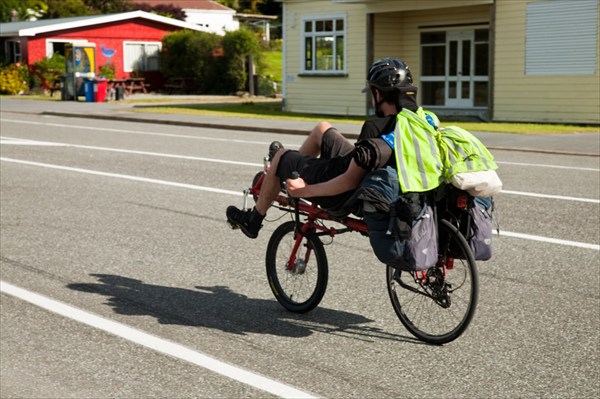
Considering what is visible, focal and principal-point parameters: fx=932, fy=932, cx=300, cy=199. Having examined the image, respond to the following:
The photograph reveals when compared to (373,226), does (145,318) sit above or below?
below

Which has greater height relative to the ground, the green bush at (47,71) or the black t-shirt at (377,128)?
the green bush at (47,71)

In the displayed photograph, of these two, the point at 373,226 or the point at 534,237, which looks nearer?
the point at 373,226

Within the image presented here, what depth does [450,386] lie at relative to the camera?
16.5 ft

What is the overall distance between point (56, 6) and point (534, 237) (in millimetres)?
71897

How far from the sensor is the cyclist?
566 cm

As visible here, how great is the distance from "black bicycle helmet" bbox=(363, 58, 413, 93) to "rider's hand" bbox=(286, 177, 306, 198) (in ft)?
2.58

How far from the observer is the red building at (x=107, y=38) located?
48219mm

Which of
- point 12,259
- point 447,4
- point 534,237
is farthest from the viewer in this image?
point 447,4

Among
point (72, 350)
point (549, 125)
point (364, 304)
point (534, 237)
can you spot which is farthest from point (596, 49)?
point (72, 350)

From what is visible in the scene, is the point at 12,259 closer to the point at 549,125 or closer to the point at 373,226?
the point at 373,226

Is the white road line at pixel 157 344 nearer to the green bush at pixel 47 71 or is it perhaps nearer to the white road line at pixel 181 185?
the white road line at pixel 181 185

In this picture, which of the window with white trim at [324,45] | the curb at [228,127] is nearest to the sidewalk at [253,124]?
the curb at [228,127]

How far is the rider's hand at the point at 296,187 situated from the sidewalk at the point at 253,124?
40.6 ft

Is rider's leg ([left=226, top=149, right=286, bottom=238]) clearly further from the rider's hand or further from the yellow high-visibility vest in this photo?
the yellow high-visibility vest
